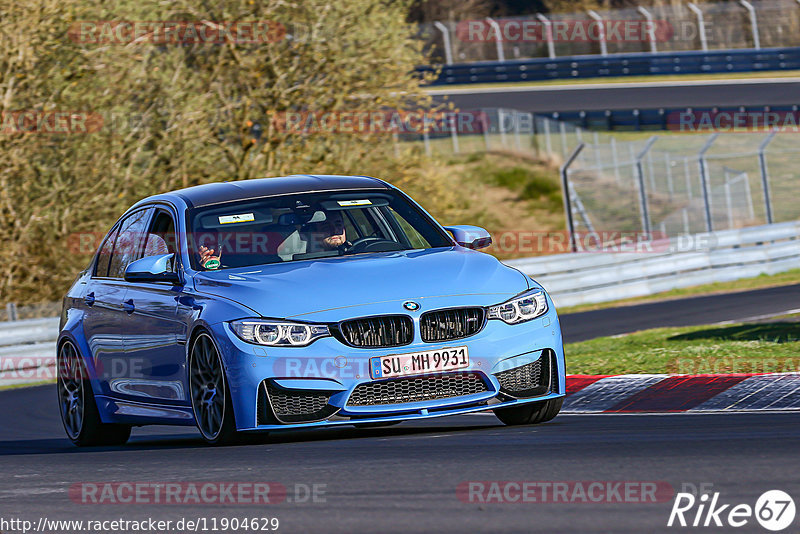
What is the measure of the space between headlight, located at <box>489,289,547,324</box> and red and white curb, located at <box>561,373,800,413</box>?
1.37 metres

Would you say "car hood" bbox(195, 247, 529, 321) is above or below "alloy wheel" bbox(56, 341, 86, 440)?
above

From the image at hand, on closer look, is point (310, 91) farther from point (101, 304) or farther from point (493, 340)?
point (493, 340)

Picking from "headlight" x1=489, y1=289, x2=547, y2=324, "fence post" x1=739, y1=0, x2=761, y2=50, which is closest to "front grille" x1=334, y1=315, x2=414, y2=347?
"headlight" x1=489, y1=289, x2=547, y2=324

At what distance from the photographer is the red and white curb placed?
28.4ft

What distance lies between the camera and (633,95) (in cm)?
4716

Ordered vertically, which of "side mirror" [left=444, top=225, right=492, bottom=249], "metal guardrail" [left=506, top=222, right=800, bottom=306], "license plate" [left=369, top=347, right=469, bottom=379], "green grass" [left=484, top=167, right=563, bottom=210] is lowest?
"green grass" [left=484, top=167, right=563, bottom=210]

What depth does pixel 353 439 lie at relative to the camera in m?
8.07

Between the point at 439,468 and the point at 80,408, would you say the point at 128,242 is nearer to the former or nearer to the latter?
the point at 80,408

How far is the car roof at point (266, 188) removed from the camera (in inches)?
351

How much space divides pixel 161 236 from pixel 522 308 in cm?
264

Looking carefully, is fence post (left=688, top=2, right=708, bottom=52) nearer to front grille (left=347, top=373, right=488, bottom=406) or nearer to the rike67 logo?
front grille (left=347, top=373, right=488, bottom=406)

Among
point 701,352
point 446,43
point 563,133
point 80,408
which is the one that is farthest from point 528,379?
point 446,43

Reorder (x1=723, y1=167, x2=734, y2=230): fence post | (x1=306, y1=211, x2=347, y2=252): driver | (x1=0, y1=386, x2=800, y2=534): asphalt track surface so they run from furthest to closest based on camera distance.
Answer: (x1=723, y1=167, x2=734, y2=230): fence post → (x1=306, y1=211, x2=347, y2=252): driver → (x1=0, y1=386, x2=800, y2=534): asphalt track surface

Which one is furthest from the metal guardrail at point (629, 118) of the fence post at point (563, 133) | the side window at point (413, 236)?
the side window at point (413, 236)
